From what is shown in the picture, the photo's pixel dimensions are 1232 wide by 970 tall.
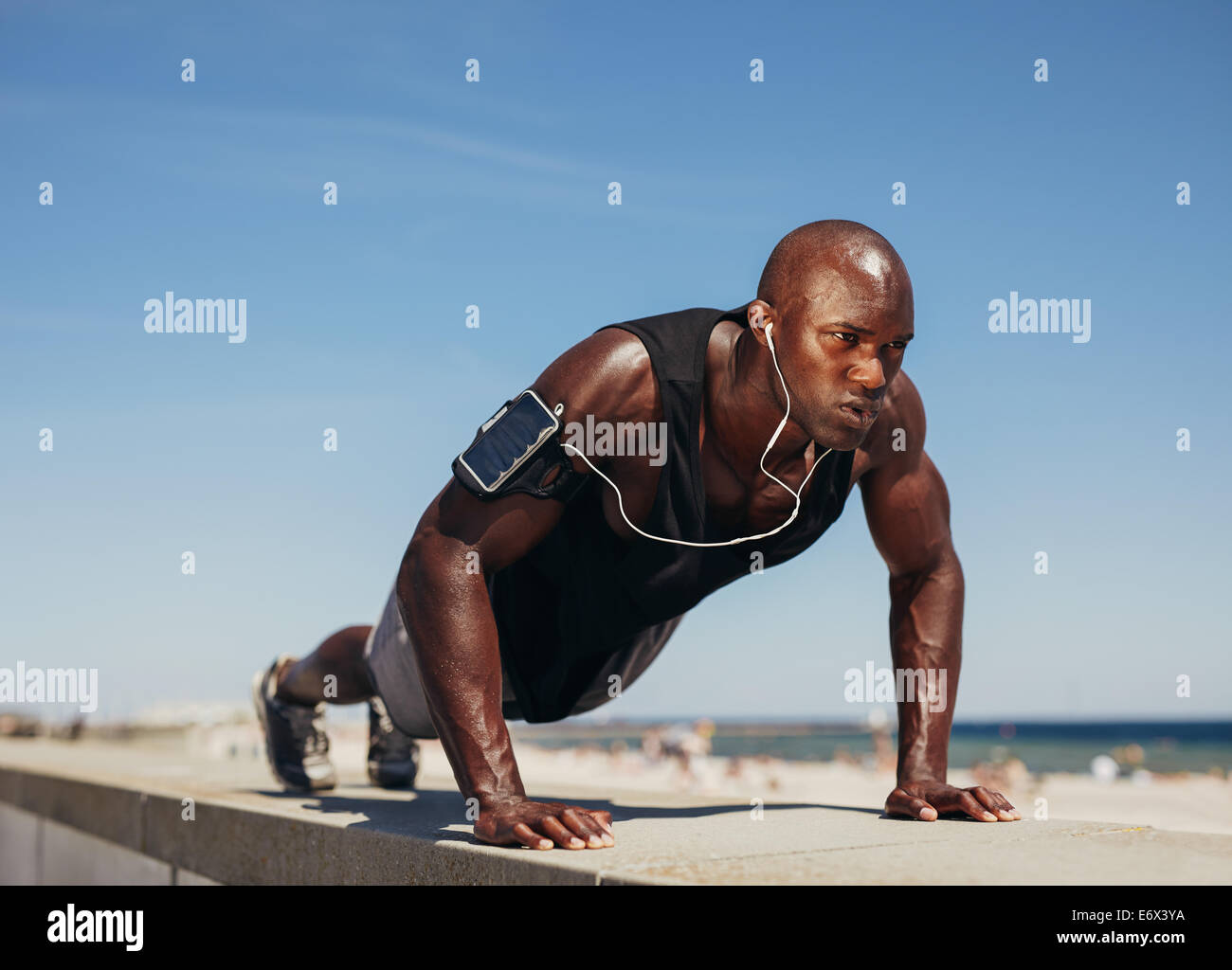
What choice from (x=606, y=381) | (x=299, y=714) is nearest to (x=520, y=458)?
(x=606, y=381)

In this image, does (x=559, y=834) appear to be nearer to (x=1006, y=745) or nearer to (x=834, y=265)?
(x=834, y=265)

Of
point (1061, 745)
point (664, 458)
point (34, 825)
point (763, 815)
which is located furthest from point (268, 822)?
point (1061, 745)

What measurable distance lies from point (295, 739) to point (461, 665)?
204cm

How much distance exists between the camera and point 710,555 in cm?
306

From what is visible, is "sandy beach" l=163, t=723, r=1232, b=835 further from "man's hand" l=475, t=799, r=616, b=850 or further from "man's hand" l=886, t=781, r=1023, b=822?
"man's hand" l=475, t=799, r=616, b=850

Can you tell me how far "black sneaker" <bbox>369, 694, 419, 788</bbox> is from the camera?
186 inches

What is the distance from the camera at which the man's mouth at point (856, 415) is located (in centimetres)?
273

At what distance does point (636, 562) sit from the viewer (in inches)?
121

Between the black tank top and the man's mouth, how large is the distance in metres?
0.33

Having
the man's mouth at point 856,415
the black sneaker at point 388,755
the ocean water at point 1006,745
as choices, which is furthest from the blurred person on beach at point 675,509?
the ocean water at point 1006,745

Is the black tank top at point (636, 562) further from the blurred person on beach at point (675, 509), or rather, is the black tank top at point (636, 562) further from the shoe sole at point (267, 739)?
the shoe sole at point (267, 739)

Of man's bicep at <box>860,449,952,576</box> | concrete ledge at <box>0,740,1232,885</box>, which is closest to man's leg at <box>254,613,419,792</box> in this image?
concrete ledge at <box>0,740,1232,885</box>
